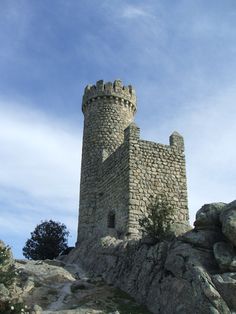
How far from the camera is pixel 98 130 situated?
110 ft

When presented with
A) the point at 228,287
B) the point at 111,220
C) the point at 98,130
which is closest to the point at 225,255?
the point at 228,287

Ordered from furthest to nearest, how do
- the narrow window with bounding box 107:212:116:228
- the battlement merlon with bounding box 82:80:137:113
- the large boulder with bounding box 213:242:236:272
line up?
the battlement merlon with bounding box 82:80:137:113 < the narrow window with bounding box 107:212:116:228 < the large boulder with bounding box 213:242:236:272

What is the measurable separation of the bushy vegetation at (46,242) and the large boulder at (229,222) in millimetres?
21109

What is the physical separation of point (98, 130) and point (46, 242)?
9.91 m

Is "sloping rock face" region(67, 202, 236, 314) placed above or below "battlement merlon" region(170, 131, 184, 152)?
below

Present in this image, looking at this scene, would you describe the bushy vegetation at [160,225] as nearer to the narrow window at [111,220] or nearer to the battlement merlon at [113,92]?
the narrow window at [111,220]

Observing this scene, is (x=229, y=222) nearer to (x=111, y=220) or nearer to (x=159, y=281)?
(x=159, y=281)

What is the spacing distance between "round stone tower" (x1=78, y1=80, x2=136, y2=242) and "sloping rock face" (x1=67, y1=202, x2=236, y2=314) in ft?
38.4

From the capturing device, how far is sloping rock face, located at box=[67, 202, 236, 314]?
1417 centimetres

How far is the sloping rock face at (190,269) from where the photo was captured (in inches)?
558

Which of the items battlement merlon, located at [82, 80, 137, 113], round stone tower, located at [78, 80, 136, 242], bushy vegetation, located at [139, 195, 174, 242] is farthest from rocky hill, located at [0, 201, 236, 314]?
battlement merlon, located at [82, 80, 137, 113]

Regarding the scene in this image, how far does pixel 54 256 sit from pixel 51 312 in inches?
775

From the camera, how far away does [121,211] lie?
26.6 m

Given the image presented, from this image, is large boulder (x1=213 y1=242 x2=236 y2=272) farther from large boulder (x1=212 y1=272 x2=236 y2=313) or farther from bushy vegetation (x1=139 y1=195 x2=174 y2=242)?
bushy vegetation (x1=139 y1=195 x2=174 y2=242)
